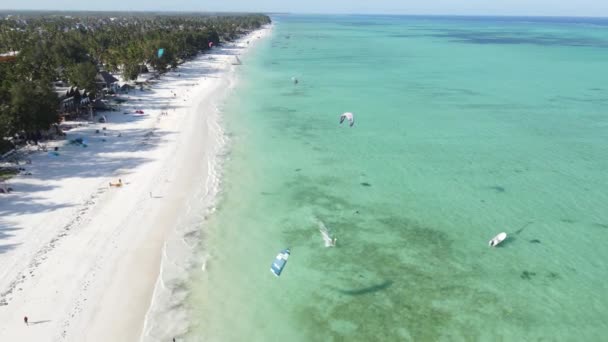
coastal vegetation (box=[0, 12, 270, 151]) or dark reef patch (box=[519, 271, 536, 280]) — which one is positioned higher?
coastal vegetation (box=[0, 12, 270, 151])

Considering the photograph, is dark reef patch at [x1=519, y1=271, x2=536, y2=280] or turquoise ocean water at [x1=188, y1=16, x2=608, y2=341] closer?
turquoise ocean water at [x1=188, y1=16, x2=608, y2=341]

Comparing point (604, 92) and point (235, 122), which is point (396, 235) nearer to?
point (235, 122)

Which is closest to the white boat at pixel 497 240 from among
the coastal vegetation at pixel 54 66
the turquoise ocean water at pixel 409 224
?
the turquoise ocean water at pixel 409 224

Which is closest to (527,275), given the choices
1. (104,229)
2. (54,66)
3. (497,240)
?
(497,240)

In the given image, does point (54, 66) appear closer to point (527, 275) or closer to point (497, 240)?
point (497, 240)

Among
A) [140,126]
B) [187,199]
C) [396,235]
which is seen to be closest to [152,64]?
[140,126]

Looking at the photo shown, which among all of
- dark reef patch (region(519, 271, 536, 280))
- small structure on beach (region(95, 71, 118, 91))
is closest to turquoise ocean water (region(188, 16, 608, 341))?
dark reef patch (region(519, 271, 536, 280))

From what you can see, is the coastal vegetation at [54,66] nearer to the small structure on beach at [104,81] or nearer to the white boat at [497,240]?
the small structure on beach at [104,81]

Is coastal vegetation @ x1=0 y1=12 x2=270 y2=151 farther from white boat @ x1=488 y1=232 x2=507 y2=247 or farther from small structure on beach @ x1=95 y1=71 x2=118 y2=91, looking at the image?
white boat @ x1=488 y1=232 x2=507 y2=247
